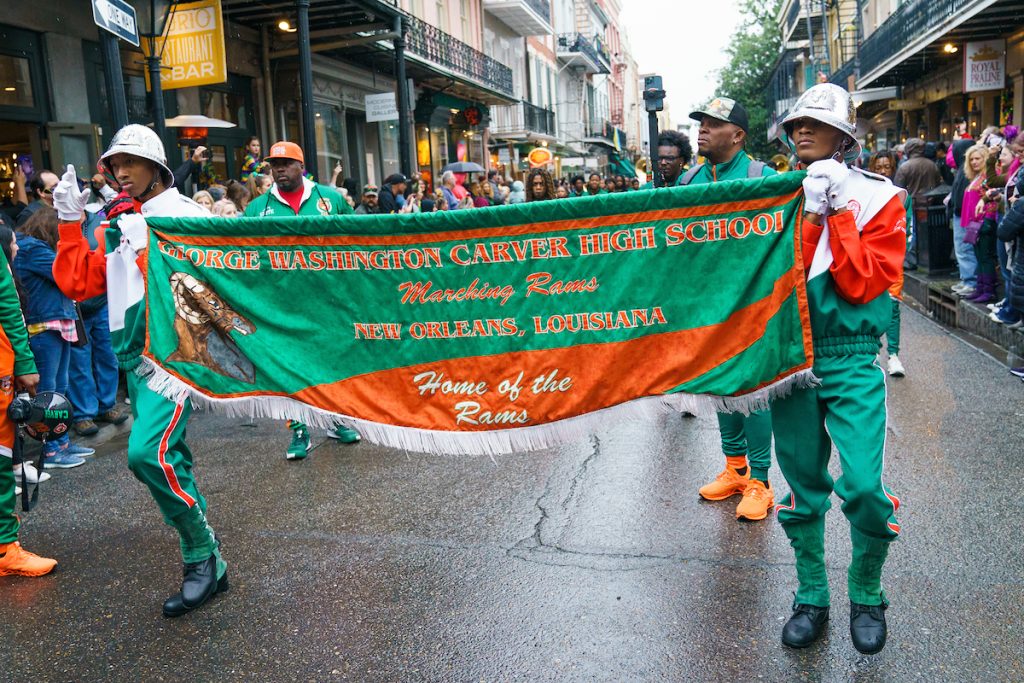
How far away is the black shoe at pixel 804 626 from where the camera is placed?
11.1 ft

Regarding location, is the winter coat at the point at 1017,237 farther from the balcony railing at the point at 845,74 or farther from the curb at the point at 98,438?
the balcony railing at the point at 845,74

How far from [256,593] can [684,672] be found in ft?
6.61

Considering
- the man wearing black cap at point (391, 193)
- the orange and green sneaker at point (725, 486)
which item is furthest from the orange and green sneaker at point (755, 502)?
the man wearing black cap at point (391, 193)

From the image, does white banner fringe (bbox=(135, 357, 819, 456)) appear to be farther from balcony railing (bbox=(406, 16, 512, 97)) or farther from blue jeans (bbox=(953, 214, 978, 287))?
balcony railing (bbox=(406, 16, 512, 97))

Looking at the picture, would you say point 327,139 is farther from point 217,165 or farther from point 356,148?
point 217,165

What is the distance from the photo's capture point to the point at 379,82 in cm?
2259

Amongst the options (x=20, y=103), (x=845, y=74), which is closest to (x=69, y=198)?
(x=20, y=103)

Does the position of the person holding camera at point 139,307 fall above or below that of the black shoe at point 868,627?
above

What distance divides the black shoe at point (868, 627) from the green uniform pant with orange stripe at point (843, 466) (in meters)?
0.03

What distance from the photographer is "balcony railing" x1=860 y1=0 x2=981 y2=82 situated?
18.8m

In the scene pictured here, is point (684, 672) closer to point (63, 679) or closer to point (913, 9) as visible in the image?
point (63, 679)

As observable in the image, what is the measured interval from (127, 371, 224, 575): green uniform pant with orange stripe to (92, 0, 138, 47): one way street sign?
397cm

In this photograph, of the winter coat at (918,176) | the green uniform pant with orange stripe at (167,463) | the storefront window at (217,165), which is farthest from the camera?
the storefront window at (217,165)

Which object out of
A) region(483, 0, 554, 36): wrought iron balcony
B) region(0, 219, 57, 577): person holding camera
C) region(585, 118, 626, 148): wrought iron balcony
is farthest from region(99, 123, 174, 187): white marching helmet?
region(585, 118, 626, 148): wrought iron balcony
